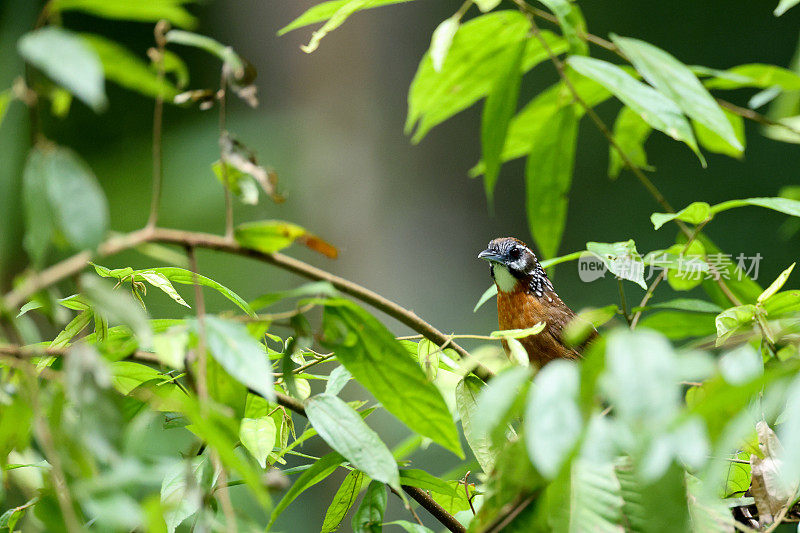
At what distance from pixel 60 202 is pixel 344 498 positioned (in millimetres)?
492

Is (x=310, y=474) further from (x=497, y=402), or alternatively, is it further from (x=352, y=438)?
(x=497, y=402)

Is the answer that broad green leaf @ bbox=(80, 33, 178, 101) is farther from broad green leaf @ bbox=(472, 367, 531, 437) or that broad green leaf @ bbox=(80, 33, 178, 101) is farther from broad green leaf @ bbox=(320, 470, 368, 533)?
broad green leaf @ bbox=(320, 470, 368, 533)

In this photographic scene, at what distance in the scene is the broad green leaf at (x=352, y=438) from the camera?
0.62 m

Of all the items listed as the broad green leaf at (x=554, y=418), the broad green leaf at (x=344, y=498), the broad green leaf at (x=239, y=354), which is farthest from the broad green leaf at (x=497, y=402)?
the broad green leaf at (x=344, y=498)

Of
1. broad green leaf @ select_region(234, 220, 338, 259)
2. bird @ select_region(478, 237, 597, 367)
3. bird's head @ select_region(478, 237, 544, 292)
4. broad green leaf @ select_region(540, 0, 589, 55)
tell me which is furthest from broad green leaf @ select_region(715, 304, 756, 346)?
bird's head @ select_region(478, 237, 544, 292)

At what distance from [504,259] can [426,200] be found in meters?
2.10

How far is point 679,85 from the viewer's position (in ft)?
2.84

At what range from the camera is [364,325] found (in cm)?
63

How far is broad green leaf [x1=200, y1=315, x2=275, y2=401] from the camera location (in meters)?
0.48

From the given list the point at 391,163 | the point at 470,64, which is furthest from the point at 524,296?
the point at 391,163

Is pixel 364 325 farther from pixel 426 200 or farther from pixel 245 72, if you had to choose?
pixel 426 200

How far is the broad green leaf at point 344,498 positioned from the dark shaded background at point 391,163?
2.40 meters

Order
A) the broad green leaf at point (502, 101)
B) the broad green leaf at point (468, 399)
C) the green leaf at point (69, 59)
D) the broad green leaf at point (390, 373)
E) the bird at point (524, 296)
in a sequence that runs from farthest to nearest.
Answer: the bird at point (524, 296), the broad green leaf at point (502, 101), the broad green leaf at point (468, 399), the broad green leaf at point (390, 373), the green leaf at point (69, 59)

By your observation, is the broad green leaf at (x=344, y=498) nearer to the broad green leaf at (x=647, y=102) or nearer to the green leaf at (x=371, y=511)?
the green leaf at (x=371, y=511)
